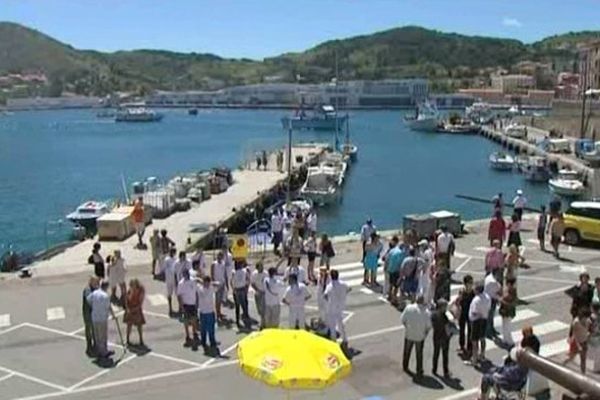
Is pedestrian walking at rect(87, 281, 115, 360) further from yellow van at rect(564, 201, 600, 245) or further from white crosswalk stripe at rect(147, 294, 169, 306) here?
yellow van at rect(564, 201, 600, 245)

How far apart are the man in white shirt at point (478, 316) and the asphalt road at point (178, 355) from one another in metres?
0.44

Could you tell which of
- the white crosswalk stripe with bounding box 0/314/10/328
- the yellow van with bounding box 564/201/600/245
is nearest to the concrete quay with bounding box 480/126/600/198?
the yellow van with bounding box 564/201/600/245

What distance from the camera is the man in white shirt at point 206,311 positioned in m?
14.5

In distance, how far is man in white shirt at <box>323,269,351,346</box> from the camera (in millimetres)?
14461

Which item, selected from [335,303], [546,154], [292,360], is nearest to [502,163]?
[546,154]

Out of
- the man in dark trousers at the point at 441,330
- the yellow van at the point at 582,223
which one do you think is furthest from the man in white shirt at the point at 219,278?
the yellow van at the point at 582,223

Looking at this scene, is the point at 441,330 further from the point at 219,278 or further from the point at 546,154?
the point at 546,154

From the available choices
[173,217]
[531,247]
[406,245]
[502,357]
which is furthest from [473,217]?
[502,357]

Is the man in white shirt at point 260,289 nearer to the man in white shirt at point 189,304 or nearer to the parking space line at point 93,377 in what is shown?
the man in white shirt at point 189,304

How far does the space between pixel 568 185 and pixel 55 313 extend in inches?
1867

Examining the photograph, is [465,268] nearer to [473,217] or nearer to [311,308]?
[311,308]

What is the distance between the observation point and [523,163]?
71625 mm

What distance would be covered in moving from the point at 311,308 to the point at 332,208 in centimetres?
3685

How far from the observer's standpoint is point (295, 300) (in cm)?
1490
